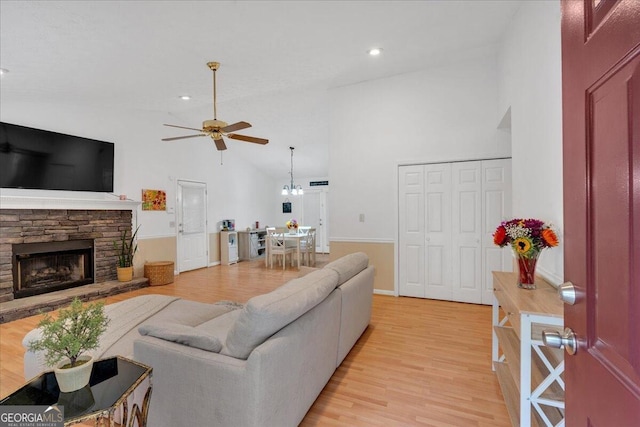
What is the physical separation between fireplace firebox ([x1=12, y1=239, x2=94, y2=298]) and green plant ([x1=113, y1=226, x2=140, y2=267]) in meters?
0.38

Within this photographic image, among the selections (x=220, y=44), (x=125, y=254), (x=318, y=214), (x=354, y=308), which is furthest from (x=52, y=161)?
(x=318, y=214)

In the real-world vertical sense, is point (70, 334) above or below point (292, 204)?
below

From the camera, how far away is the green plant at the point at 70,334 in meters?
1.18

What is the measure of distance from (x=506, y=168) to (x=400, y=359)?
9.62 ft

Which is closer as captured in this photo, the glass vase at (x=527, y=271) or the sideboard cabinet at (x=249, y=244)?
the glass vase at (x=527, y=271)

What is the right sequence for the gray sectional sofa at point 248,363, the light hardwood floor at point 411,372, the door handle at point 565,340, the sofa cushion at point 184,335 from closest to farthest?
1. the door handle at point 565,340
2. the gray sectional sofa at point 248,363
3. the sofa cushion at point 184,335
4. the light hardwood floor at point 411,372

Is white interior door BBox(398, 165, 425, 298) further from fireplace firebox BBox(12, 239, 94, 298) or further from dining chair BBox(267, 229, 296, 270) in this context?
fireplace firebox BBox(12, 239, 94, 298)

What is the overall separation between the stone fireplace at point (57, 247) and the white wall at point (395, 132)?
3826 mm

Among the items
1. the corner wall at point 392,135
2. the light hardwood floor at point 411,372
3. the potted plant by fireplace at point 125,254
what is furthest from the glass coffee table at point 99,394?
the potted plant by fireplace at point 125,254

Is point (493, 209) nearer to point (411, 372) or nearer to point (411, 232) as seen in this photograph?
point (411, 232)

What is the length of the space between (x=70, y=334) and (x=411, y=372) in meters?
2.24

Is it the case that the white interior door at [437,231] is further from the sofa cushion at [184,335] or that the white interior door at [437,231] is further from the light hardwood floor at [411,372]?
the sofa cushion at [184,335]

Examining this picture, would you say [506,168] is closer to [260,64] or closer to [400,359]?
[400,359]

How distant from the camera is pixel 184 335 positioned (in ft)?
5.30
